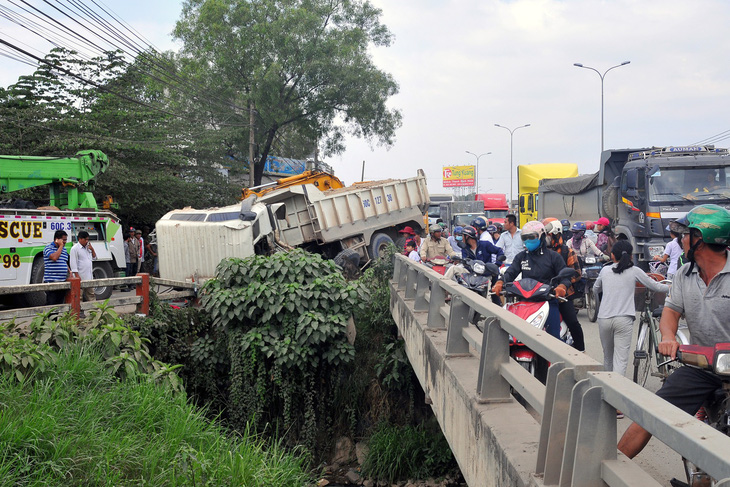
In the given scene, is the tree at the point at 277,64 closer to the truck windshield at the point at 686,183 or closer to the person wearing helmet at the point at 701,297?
the truck windshield at the point at 686,183

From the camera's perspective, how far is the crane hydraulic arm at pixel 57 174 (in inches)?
495

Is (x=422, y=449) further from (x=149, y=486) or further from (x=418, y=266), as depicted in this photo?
(x=149, y=486)

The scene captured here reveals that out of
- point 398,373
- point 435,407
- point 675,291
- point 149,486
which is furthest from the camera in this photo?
point 398,373

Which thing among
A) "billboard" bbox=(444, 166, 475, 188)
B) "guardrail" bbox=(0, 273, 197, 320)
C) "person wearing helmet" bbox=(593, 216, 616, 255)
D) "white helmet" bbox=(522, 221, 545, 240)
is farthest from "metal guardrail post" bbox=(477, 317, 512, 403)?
"billboard" bbox=(444, 166, 475, 188)

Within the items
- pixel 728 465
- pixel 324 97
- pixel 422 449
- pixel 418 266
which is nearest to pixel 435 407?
pixel 418 266

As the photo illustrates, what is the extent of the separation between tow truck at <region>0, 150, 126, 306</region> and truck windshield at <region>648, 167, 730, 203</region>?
1141 centimetres

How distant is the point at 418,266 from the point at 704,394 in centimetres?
449

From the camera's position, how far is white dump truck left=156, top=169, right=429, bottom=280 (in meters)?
14.6

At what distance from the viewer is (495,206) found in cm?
3962

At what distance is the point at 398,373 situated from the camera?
948cm

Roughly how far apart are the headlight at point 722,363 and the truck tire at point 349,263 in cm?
1367

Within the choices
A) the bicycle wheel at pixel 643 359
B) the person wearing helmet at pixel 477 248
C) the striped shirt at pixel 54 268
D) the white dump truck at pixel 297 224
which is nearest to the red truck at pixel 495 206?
the white dump truck at pixel 297 224

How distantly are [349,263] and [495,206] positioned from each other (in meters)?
24.4

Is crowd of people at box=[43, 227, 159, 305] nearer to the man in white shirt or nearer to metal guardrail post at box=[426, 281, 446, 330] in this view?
metal guardrail post at box=[426, 281, 446, 330]
